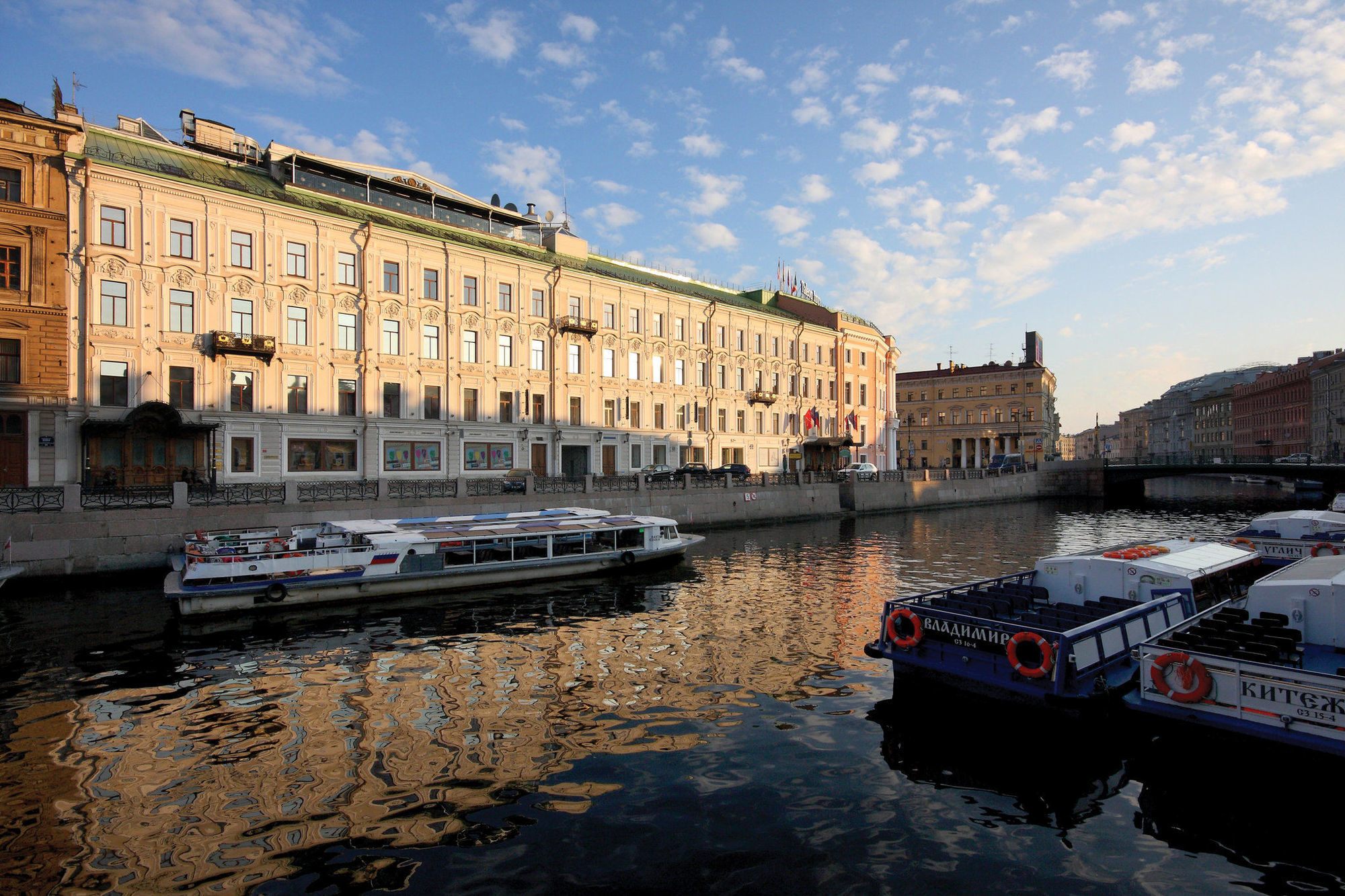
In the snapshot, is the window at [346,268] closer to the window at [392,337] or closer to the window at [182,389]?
the window at [392,337]

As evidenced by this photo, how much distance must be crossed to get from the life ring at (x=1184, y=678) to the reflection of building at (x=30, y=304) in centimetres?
3831

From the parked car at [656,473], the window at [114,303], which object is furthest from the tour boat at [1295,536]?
the window at [114,303]

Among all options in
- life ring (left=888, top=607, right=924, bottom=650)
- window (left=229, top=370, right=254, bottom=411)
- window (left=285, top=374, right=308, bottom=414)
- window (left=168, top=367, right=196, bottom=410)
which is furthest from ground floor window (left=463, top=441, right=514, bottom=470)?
life ring (left=888, top=607, right=924, bottom=650)

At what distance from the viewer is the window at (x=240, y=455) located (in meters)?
34.0

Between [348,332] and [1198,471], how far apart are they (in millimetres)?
76696

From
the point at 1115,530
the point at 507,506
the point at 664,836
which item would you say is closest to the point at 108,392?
the point at 507,506

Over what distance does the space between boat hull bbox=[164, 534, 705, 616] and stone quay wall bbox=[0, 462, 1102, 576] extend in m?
5.85

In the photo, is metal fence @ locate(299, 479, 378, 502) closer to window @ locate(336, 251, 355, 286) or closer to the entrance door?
the entrance door

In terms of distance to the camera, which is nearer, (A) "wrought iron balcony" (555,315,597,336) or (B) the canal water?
(B) the canal water

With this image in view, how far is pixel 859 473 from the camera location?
55344 mm

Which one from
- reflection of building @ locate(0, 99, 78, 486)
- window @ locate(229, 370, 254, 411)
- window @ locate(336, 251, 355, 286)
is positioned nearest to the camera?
reflection of building @ locate(0, 99, 78, 486)

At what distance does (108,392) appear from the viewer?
3142cm

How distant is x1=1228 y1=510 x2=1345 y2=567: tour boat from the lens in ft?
64.1

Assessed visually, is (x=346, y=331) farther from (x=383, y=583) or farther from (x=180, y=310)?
(x=383, y=583)
